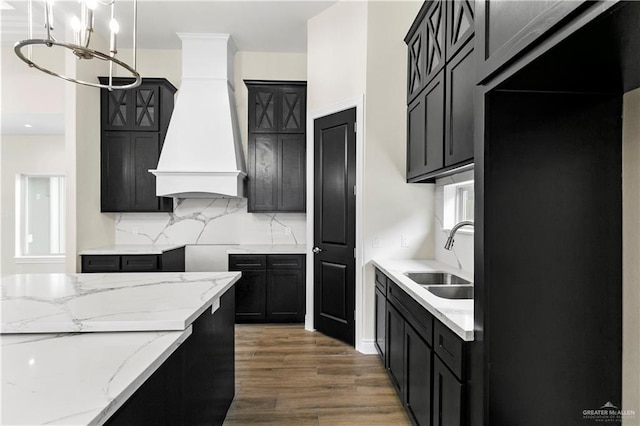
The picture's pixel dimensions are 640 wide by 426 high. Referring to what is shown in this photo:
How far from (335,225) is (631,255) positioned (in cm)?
265

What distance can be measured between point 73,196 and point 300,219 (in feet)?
9.01

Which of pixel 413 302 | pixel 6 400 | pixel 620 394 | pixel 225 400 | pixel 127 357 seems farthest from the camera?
pixel 225 400

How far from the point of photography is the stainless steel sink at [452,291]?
2350 millimetres

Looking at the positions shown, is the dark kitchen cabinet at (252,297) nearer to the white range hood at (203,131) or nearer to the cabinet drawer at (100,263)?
the white range hood at (203,131)

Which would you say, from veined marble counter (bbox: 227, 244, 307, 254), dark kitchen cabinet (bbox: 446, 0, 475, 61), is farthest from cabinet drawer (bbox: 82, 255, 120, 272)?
dark kitchen cabinet (bbox: 446, 0, 475, 61)

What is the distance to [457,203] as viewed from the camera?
3.11 m

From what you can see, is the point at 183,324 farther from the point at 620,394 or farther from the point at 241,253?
the point at 241,253

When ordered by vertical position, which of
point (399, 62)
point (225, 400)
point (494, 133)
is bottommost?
point (225, 400)

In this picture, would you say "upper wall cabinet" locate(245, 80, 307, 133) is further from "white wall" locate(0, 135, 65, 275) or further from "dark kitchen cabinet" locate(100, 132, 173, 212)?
"white wall" locate(0, 135, 65, 275)

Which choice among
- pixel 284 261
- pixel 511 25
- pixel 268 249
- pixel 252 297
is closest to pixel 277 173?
Answer: pixel 268 249

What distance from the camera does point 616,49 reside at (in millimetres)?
973

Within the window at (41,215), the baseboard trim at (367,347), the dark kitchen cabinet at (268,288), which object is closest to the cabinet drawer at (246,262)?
the dark kitchen cabinet at (268,288)

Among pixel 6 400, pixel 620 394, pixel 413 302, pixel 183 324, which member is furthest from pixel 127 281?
pixel 620 394

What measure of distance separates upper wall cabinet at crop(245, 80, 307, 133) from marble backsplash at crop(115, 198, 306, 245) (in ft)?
3.82
